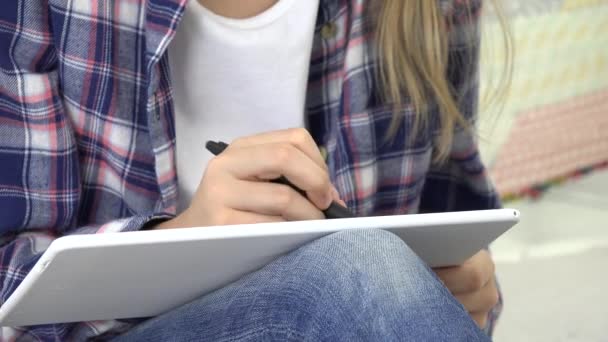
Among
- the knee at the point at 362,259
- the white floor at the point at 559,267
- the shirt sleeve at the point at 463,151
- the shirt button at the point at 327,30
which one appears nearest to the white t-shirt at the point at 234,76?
the shirt button at the point at 327,30

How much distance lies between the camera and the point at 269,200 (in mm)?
580

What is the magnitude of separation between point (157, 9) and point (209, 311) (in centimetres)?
26

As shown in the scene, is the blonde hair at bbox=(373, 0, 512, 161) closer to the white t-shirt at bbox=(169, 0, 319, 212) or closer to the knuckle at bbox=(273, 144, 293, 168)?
the white t-shirt at bbox=(169, 0, 319, 212)

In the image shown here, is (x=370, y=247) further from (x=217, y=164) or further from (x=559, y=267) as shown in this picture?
(x=559, y=267)

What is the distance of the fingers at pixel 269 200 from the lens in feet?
1.91

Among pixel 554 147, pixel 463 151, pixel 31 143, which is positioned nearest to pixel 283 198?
pixel 31 143

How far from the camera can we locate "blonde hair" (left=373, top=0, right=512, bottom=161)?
0.80 m

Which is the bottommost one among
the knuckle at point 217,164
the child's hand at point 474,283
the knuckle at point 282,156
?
the child's hand at point 474,283

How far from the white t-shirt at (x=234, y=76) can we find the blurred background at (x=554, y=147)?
548 millimetres

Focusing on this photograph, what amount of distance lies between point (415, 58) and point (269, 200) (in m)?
0.29

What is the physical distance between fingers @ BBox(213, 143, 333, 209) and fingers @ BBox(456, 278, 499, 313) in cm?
21

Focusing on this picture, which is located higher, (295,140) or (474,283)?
(295,140)

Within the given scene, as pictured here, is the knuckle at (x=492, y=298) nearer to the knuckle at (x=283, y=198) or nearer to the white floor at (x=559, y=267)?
the knuckle at (x=283, y=198)

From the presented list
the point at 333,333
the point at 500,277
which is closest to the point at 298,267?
the point at 333,333
